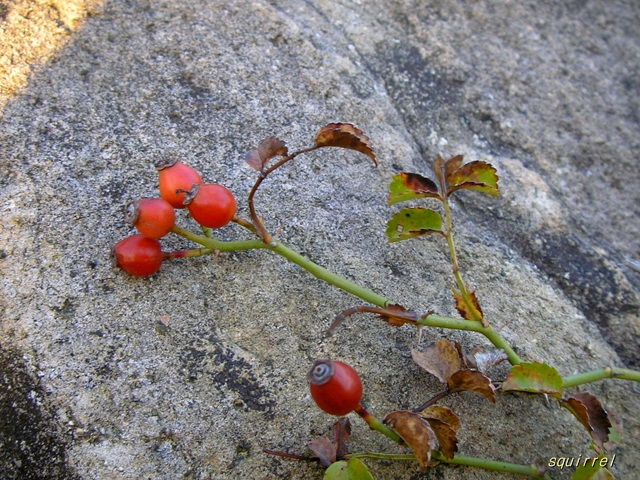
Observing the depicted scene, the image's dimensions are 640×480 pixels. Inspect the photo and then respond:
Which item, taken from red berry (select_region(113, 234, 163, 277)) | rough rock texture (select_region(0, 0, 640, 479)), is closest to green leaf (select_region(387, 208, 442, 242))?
rough rock texture (select_region(0, 0, 640, 479))

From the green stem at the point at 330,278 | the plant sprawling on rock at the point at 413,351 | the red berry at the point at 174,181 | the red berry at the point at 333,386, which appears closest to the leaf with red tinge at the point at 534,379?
the plant sprawling on rock at the point at 413,351

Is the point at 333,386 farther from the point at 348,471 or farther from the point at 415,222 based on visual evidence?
the point at 415,222

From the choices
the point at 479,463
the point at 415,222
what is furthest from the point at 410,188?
the point at 479,463

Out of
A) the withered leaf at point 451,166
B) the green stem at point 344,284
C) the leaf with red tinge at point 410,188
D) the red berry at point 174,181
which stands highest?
the withered leaf at point 451,166

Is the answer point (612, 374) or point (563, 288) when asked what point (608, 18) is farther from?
point (612, 374)

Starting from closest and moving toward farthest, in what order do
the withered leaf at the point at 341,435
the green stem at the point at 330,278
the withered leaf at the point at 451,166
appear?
the withered leaf at the point at 341,435 < the green stem at the point at 330,278 < the withered leaf at the point at 451,166

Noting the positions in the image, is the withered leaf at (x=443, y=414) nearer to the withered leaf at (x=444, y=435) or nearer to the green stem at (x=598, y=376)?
the withered leaf at (x=444, y=435)

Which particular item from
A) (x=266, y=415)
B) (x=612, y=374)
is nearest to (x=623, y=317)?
(x=612, y=374)
